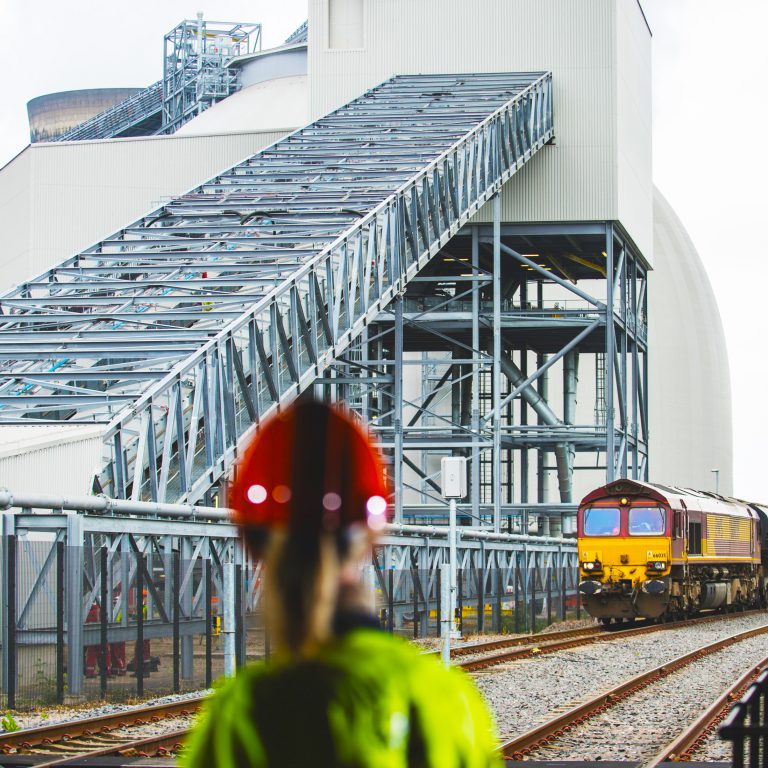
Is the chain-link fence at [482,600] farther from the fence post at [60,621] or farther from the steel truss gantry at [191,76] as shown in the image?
the steel truss gantry at [191,76]

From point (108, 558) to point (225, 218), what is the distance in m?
16.4

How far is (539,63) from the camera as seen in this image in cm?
4556

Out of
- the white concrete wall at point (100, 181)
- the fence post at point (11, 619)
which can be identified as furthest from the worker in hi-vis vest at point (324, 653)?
the white concrete wall at point (100, 181)

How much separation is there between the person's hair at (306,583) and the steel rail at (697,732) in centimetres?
947

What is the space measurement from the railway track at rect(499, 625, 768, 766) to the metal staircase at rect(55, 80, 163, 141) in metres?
52.0

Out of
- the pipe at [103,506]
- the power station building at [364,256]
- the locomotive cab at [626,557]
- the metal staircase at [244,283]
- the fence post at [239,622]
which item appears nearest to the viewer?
the pipe at [103,506]

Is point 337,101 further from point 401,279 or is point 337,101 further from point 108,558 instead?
point 108,558

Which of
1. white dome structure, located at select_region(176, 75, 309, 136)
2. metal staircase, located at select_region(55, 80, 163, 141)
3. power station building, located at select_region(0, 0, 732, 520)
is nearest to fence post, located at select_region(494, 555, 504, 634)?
power station building, located at select_region(0, 0, 732, 520)

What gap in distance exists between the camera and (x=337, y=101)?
4706 cm

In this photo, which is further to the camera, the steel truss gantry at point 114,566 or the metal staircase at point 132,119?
the metal staircase at point 132,119

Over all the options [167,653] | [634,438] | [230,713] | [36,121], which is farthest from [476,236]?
[36,121]

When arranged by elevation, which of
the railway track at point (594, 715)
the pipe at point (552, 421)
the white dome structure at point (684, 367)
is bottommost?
the railway track at point (594, 715)

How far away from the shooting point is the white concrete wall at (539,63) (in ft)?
146

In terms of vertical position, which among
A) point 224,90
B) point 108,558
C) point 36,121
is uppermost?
point 36,121
